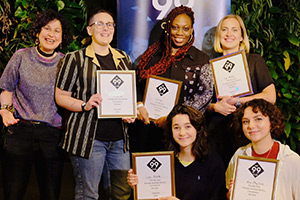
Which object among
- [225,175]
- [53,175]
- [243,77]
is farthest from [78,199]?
[243,77]

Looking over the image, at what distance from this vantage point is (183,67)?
9.82ft

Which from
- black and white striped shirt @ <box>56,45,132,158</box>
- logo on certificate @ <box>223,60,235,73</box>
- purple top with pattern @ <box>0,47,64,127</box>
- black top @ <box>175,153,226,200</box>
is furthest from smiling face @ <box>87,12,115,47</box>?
black top @ <box>175,153,226,200</box>

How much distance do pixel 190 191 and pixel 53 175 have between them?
3.57 feet

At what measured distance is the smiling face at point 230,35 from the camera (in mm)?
3057

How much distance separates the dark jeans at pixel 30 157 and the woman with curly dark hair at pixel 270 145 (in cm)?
132

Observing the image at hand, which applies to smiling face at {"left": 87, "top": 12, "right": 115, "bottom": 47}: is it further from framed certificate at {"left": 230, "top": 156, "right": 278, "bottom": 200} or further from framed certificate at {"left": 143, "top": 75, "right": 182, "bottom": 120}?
framed certificate at {"left": 230, "top": 156, "right": 278, "bottom": 200}

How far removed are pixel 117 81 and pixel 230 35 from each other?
0.98 meters

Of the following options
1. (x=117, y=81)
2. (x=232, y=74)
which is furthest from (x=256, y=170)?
(x=117, y=81)

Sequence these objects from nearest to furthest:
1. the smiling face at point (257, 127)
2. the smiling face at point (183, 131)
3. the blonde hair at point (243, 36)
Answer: the smiling face at point (257, 127) < the smiling face at point (183, 131) < the blonde hair at point (243, 36)

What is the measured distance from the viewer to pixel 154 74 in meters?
3.02

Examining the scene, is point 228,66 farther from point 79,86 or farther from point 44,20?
point 44,20

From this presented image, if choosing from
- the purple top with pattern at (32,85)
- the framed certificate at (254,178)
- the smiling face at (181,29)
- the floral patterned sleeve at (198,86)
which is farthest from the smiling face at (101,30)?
the framed certificate at (254,178)

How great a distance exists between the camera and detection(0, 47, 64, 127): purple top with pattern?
9.45 feet

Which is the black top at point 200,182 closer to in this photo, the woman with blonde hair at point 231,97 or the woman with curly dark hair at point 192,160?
the woman with curly dark hair at point 192,160
